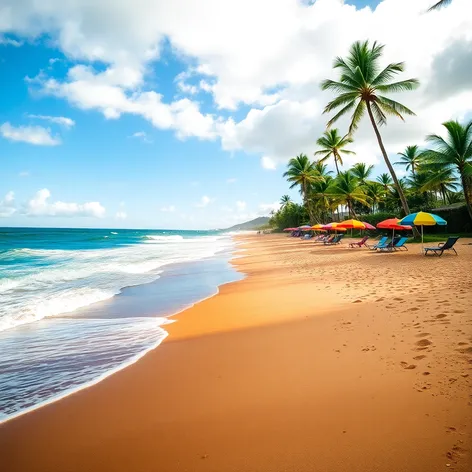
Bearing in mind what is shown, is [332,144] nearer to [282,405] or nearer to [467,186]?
[467,186]

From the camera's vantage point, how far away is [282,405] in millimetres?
2939

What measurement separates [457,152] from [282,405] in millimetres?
23793

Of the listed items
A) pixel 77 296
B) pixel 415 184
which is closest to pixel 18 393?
pixel 77 296

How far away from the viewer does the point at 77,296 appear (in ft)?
30.6

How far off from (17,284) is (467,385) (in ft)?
A: 45.7

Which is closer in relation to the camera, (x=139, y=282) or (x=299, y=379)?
(x=299, y=379)

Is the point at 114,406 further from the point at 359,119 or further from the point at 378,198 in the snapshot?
the point at 378,198

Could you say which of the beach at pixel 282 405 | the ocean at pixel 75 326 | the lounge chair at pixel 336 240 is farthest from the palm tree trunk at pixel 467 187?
the beach at pixel 282 405

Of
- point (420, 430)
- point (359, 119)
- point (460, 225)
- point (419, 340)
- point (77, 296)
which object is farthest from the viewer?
point (460, 225)

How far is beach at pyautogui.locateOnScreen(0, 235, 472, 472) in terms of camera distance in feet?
7.46

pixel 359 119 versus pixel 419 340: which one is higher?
pixel 359 119

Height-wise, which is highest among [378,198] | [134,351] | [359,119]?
[359,119]

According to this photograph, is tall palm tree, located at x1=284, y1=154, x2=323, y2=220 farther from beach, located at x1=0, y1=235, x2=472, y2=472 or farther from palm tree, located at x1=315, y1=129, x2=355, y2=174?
beach, located at x1=0, y1=235, x2=472, y2=472

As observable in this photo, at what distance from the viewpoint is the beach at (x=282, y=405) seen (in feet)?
7.46
